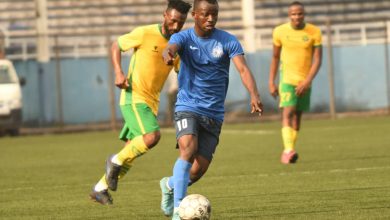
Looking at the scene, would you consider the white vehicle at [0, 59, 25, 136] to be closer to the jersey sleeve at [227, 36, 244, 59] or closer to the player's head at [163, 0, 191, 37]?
the player's head at [163, 0, 191, 37]

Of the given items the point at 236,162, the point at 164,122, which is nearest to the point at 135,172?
the point at 236,162

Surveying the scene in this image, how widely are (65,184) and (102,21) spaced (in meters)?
21.7

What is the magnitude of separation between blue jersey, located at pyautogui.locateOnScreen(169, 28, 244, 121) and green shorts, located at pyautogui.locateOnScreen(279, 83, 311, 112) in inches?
258

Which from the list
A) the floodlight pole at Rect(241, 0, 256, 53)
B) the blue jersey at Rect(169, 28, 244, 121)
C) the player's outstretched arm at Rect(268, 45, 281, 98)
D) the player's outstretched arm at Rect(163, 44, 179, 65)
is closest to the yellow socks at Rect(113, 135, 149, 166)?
the blue jersey at Rect(169, 28, 244, 121)

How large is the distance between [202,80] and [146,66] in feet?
7.77

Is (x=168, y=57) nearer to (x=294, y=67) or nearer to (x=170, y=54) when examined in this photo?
(x=170, y=54)

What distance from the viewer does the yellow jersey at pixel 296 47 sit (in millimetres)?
16625

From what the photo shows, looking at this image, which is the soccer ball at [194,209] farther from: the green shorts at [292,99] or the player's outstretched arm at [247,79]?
the green shorts at [292,99]

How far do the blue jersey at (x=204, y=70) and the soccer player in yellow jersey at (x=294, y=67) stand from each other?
252 inches

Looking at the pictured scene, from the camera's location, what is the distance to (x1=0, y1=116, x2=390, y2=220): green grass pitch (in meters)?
10.5

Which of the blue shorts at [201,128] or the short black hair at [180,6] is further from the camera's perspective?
the short black hair at [180,6]

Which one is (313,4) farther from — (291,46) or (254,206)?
(254,206)

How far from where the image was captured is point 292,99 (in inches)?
645

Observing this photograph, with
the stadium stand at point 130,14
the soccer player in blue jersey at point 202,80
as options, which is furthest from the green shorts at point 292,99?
the stadium stand at point 130,14
